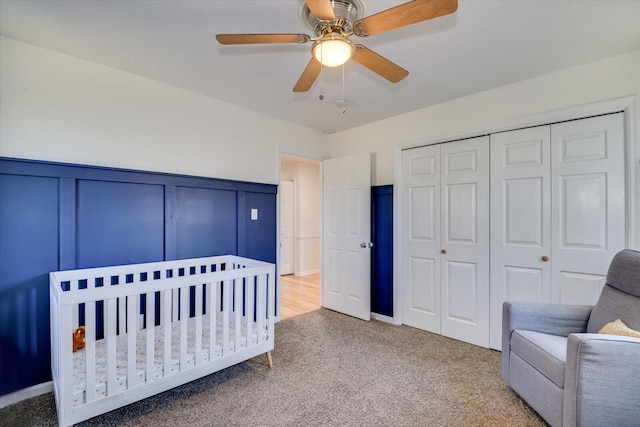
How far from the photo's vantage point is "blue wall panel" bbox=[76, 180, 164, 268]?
7.04ft

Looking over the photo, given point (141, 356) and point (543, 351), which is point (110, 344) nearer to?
point (141, 356)

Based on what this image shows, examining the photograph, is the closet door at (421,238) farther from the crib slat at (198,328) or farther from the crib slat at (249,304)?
the crib slat at (198,328)

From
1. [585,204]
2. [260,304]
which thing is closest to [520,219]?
[585,204]

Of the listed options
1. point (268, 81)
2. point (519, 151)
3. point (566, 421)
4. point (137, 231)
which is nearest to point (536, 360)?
point (566, 421)

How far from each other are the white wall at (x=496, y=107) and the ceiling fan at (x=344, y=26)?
5.03ft

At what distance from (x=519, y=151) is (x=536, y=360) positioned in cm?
167

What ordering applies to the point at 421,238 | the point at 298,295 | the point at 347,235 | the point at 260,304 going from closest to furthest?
the point at 260,304
the point at 421,238
the point at 347,235
the point at 298,295

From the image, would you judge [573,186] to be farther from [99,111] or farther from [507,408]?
[99,111]

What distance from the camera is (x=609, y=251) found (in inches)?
83.9

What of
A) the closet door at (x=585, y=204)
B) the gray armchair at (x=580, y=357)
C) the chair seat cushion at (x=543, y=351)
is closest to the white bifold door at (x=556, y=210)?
the closet door at (x=585, y=204)

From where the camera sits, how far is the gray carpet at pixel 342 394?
1.72 metres

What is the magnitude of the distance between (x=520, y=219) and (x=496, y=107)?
1.01m

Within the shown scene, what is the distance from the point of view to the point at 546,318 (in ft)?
6.30

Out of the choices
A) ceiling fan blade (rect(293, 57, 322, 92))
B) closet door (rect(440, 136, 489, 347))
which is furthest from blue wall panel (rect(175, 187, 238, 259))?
closet door (rect(440, 136, 489, 347))
